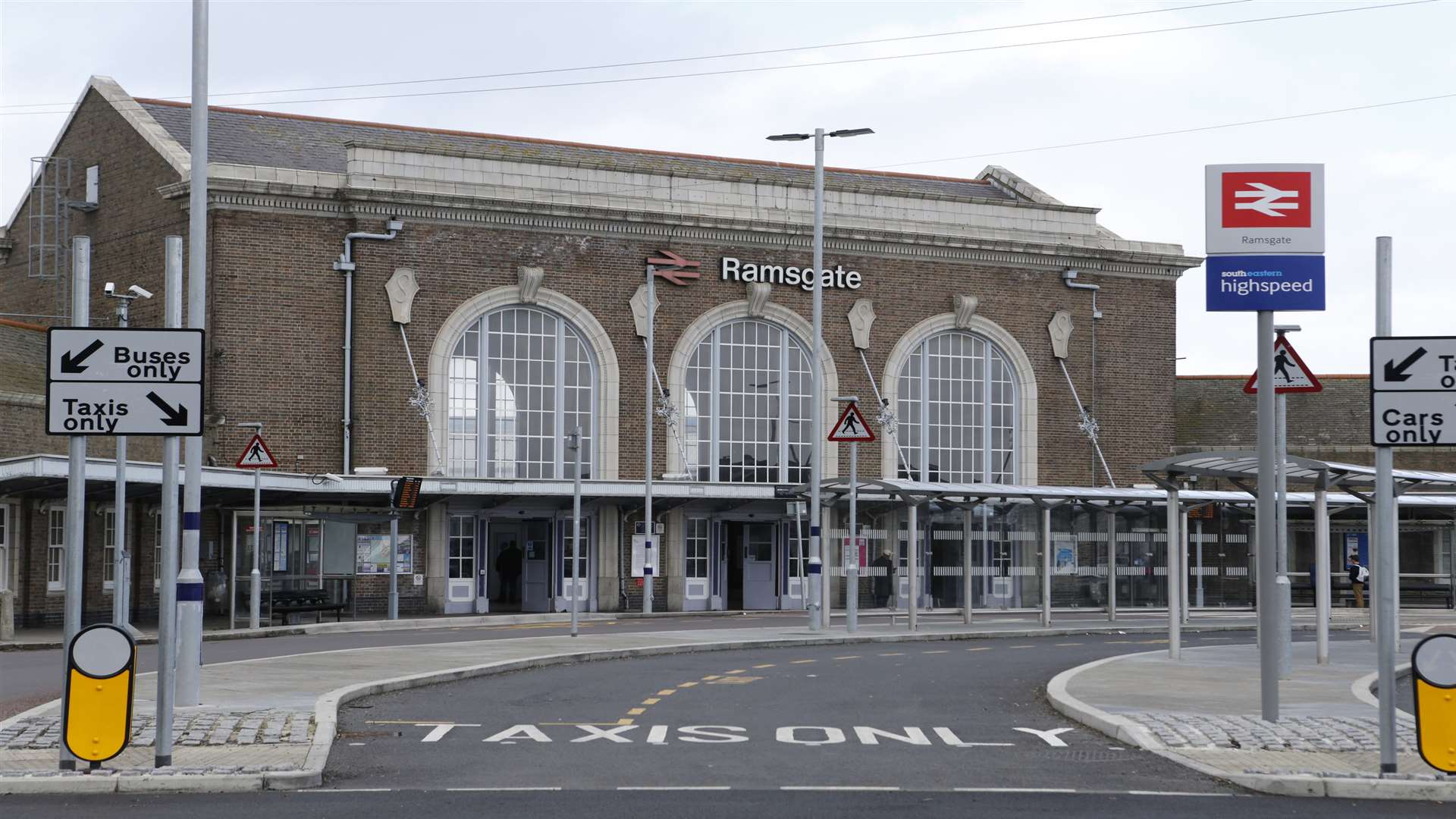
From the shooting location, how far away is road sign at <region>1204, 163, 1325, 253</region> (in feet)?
48.4

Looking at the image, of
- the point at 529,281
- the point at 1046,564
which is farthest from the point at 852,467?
the point at 529,281

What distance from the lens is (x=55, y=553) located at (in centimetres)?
3366

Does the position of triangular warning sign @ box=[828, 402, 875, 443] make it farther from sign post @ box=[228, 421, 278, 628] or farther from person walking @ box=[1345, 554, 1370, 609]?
person walking @ box=[1345, 554, 1370, 609]

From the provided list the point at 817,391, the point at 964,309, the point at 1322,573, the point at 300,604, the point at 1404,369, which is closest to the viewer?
the point at 1404,369

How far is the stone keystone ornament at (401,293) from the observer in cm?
3884

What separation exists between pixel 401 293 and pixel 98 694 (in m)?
28.1

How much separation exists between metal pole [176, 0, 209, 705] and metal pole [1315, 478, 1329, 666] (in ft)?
42.6

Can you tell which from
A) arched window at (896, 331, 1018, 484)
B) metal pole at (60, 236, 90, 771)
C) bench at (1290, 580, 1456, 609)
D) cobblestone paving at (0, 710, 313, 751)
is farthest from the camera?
arched window at (896, 331, 1018, 484)

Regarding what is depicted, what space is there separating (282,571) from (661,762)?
24.1 metres

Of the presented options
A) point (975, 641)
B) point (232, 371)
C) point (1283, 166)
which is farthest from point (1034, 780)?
point (232, 371)

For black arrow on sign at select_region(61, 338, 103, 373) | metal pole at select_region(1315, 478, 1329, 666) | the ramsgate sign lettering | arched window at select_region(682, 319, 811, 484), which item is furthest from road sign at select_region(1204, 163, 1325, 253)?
arched window at select_region(682, 319, 811, 484)

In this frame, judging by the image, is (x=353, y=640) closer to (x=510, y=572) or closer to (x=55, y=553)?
(x=55, y=553)

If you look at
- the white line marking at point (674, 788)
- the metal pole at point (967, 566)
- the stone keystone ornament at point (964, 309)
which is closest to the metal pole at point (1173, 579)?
the metal pole at point (967, 566)

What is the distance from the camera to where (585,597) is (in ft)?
134
